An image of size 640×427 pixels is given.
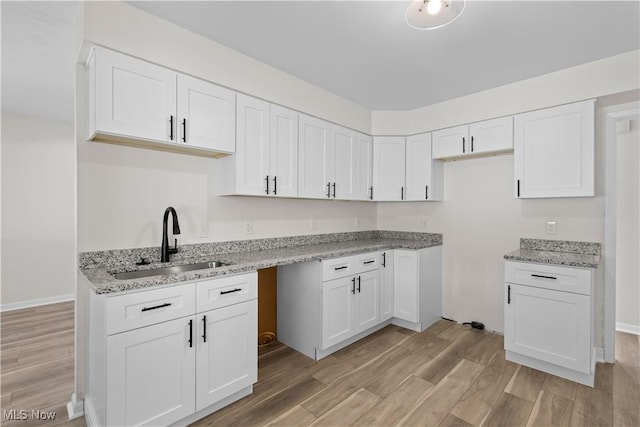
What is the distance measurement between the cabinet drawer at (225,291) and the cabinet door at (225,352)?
1.5 inches

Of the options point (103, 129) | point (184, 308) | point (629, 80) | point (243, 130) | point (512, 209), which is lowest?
point (184, 308)

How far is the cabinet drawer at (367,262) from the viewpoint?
2.95m

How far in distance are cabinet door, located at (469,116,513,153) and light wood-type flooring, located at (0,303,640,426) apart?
191cm

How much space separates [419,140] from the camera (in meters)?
3.63

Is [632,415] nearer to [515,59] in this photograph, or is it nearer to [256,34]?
[515,59]

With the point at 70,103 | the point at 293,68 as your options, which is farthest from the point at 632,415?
the point at 70,103

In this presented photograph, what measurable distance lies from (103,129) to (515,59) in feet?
9.90

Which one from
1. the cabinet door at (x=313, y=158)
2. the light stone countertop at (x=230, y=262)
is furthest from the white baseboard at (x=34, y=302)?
the cabinet door at (x=313, y=158)

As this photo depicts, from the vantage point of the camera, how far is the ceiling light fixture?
5.28ft

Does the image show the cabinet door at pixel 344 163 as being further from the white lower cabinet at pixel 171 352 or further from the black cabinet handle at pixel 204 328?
the black cabinet handle at pixel 204 328

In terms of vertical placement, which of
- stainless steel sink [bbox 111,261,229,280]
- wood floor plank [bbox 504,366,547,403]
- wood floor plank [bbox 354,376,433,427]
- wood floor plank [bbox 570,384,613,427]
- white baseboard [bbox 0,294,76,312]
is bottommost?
wood floor plank [bbox 354,376,433,427]

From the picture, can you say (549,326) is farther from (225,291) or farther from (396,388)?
(225,291)

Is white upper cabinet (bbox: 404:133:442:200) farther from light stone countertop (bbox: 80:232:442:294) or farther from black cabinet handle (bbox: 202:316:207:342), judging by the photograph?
black cabinet handle (bbox: 202:316:207:342)

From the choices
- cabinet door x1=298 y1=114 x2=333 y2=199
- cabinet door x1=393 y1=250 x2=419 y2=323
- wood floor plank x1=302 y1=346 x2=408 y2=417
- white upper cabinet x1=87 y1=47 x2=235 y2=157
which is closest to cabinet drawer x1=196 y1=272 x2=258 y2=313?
wood floor plank x1=302 y1=346 x2=408 y2=417
